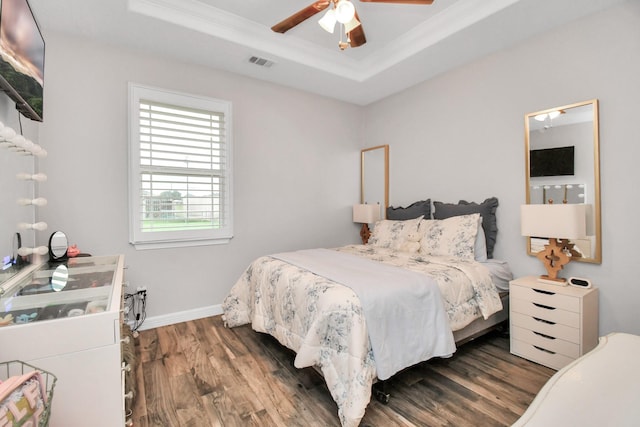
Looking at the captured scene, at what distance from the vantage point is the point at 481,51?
303cm

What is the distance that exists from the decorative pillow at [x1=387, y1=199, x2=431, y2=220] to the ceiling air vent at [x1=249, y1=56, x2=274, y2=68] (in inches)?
91.7

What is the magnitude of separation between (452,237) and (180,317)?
2910 millimetres

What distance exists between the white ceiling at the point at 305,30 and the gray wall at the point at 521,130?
217 millimetres

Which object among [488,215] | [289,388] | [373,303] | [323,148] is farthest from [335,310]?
[323,148]

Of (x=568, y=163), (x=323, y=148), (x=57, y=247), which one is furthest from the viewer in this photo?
(x=323, y=148)

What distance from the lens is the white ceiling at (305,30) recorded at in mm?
2424

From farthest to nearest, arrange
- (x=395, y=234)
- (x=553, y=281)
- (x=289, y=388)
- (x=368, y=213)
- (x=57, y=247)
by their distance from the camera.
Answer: (x=368, y=213) < (x=395, y=234) < (x=553, y=281) < (x=57, y=247) < (x=289, y=388)

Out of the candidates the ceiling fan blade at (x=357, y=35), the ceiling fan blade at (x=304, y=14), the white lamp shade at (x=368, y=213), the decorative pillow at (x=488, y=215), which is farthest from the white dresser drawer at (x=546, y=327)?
the ceiling fan blade at (x=304, y=14)

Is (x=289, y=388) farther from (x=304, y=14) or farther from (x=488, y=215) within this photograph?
(x=304, y=14)

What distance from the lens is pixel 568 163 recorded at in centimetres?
255

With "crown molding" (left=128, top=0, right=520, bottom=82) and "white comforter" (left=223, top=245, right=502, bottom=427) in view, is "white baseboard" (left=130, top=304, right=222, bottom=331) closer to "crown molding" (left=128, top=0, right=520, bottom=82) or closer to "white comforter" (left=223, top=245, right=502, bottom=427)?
"white comforter" (left=223, top=245, right=502, bottom=427)

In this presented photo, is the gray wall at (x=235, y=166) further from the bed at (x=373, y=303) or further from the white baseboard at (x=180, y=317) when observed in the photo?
the bed at (x=373, y=303)

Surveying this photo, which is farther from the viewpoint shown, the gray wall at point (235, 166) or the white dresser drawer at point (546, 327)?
the gray wall at point (235, 166)

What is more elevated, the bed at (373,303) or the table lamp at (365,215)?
the table lamp at (365,215)
